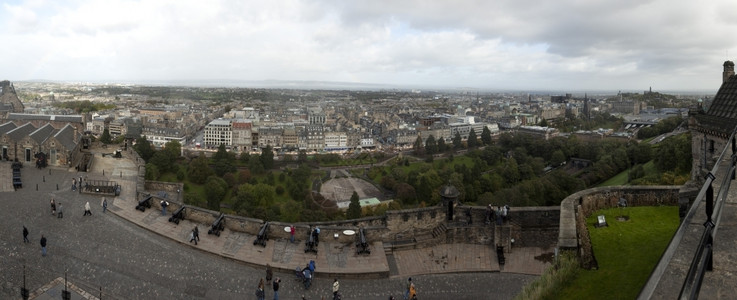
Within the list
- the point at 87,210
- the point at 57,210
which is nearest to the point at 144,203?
the point at 87,210

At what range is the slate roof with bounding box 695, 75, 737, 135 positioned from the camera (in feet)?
37.5

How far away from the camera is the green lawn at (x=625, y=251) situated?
4.90m

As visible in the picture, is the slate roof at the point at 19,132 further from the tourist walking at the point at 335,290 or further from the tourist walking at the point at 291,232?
the tourist walking at the point at 335,290

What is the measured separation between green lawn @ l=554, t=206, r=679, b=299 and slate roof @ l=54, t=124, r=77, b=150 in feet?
54.8

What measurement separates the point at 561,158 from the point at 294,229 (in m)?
49.3

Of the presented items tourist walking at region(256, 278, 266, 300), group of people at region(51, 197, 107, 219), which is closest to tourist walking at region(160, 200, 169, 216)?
group of people at region(51, 197, 107, 219)

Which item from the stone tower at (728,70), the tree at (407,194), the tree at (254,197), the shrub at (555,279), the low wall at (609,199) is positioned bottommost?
the tree at (407,194)

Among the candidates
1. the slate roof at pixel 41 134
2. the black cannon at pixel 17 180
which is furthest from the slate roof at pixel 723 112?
the slate roof at pixel 41 134

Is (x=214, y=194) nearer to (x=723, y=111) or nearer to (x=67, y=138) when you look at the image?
(x=67, y=138)

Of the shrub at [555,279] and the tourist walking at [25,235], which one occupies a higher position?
the shrub at [555,279]

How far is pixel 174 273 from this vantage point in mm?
7949

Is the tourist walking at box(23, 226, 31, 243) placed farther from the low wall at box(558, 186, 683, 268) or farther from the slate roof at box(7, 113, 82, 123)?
the slate roof at box(7, 113, 82, 123)

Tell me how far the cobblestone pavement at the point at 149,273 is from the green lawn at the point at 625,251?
2.03m

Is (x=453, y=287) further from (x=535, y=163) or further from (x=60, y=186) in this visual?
(x=535, y=163)
